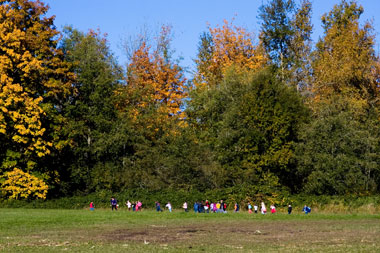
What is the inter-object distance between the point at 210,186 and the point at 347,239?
39616 mm

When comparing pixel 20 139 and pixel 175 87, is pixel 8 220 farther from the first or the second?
pixel 175 87

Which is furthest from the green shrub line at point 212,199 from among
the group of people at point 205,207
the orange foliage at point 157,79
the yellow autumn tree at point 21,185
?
the orange foliage at point 157,79

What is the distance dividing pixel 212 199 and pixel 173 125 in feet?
44.7

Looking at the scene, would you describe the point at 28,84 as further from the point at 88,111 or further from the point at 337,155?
the point at 337,155

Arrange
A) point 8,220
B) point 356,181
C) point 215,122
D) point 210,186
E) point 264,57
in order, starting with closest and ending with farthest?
point 8,220 < point 356,181 < point 210,186 < point 215,122 < point 264,57

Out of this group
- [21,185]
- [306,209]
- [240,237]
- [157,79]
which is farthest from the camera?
[157,79]

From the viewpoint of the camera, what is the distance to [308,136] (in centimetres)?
6156

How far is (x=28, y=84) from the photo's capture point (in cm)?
6378

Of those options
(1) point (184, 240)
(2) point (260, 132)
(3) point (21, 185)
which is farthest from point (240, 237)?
(3) point (21, 185)

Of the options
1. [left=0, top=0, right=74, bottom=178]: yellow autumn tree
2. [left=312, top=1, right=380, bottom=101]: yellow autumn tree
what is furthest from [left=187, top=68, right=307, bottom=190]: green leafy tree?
[left=0, top=0, right=74, bottom=178]: yellow autumn tree

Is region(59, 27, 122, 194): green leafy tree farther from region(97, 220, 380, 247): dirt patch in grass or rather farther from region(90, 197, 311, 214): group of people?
region(97, 220, 380, 247): dirt patch in grass

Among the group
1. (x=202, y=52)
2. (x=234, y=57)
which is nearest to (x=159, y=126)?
(x=234, y=57)

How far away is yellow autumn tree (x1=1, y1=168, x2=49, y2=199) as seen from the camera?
197 ft

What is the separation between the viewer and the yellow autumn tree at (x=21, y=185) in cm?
5991
